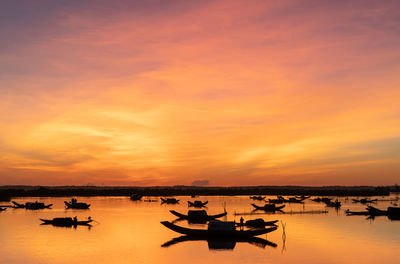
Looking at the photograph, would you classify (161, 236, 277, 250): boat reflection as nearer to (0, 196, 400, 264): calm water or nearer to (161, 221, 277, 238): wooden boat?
(0, 196, 400, 264): calm water

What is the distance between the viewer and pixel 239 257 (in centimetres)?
3347

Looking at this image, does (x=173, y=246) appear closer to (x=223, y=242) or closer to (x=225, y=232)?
(x=223, y=242)

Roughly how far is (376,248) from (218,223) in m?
14.4

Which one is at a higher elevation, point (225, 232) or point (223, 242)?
point (225, 232)

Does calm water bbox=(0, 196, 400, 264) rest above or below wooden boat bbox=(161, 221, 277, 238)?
below

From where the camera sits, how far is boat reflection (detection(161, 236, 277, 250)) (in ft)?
126

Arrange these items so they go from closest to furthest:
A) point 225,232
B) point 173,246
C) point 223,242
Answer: point 173,246 < point 223,242 < point 225,232

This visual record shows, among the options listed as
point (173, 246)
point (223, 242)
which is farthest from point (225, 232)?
point (173, 246)

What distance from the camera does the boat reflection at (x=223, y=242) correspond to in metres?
38.3

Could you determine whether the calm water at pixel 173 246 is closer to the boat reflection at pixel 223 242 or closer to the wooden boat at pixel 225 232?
the boat reflection at pixel 223 242

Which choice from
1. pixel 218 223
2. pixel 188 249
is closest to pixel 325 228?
pixel 218 223

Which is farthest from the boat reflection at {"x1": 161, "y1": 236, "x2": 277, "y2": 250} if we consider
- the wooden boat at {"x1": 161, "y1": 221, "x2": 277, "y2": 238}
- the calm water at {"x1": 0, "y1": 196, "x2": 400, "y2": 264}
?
the wooden boat at {"x1": 161, "y1": 221, "x2": 277, "y2": 238}

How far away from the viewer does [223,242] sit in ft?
132

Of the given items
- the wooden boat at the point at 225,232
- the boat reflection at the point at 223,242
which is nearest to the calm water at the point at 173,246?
the boat reflection at the point at 223,242
